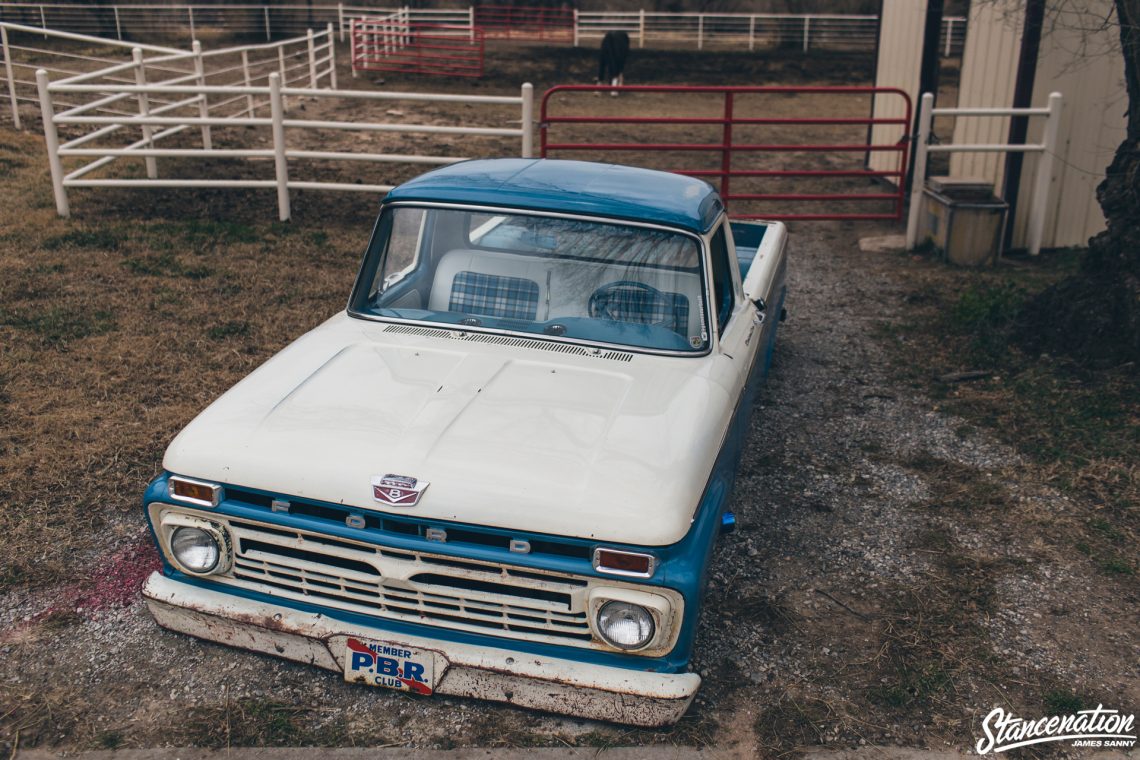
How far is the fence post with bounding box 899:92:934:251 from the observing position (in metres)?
9.41

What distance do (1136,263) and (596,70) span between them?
19980 mm

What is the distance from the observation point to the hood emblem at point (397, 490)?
306 cm

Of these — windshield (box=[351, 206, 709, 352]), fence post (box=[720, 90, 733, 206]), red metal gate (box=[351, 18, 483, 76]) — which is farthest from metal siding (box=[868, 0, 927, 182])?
red metal gate (box=[351, 18, 483, 76])

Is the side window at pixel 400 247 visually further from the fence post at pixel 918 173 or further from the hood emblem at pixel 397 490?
the fence post at pixel 918 173

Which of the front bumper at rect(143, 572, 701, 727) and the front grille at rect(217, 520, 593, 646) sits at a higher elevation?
the front grille at rect(217, 520, 593, 646)

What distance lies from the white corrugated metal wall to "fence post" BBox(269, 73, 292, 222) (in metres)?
6.35

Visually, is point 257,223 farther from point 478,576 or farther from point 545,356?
point 478,576

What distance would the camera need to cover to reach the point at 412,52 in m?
24.0

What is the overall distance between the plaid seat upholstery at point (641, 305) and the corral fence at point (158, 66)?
870cm

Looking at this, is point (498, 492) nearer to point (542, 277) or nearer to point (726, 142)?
point (542, 277)

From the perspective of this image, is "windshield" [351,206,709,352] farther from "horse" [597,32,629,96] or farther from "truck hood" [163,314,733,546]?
"horse" [597,32,629,96]

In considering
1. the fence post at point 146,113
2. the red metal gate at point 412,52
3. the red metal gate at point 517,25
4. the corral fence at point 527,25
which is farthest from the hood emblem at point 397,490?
the red metal gate at point 517,25

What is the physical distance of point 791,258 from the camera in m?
9.70

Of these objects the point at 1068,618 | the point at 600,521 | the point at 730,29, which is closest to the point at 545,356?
the point at 600,521
